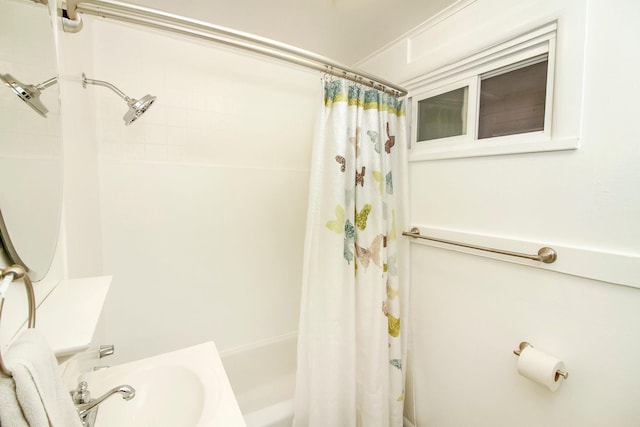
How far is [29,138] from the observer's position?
0.54 m

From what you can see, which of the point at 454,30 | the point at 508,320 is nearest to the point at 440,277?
Result: the point at 508,320

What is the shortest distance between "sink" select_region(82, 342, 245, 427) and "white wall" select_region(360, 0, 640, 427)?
1.15 meters

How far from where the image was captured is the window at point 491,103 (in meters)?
1.06

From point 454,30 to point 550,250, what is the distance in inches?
44.5

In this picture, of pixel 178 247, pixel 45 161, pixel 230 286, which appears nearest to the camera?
pixel 45 161

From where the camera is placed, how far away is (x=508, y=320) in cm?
115

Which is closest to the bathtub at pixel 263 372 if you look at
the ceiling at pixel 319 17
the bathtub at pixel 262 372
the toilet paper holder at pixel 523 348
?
the bathtub at pixel 262 372

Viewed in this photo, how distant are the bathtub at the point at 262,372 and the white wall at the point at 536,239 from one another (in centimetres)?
91

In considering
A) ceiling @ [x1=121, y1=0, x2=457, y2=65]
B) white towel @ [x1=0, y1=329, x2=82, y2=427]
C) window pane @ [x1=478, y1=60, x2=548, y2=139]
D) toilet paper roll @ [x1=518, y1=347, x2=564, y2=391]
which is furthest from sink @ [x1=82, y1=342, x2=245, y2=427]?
ceiling @ [x1=121, y1=0, x2=457, y2=65]

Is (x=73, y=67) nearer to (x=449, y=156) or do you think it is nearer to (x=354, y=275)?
(x=354, y=275)

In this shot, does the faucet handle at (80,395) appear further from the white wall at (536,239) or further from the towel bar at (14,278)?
the white wall at (536,239)

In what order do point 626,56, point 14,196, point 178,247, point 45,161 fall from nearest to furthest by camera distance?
1. point 14,196
2. point 45,161
3. point 626,56
4. point 178,247

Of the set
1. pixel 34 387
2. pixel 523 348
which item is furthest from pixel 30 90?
pixel 523 348

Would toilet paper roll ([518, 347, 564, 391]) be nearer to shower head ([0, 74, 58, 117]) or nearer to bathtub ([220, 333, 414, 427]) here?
bathtub ([220, 333, 414, 427])
